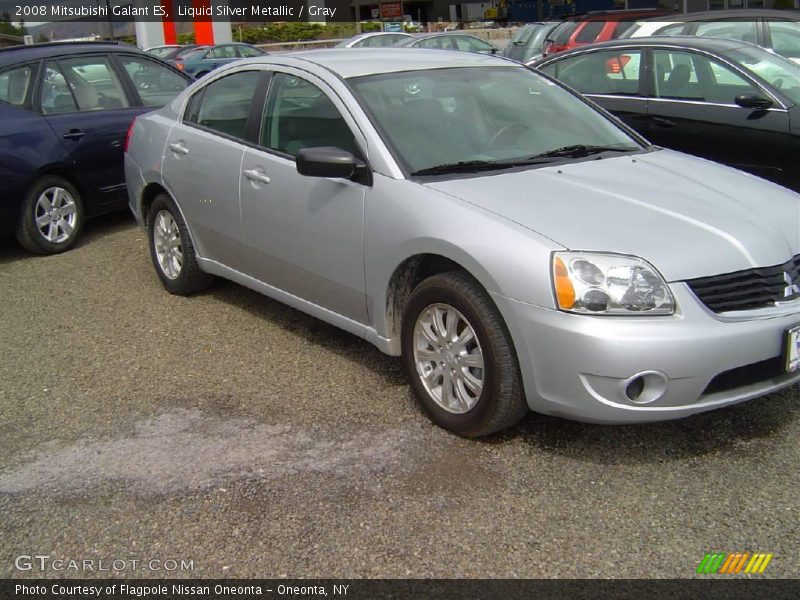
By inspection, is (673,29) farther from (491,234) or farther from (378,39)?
(378,39)

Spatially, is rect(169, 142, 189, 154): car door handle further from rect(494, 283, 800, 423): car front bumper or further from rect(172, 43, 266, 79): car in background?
rect(172, 43, 266, 79): car in background

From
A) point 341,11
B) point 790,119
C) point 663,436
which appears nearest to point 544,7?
point 341,11

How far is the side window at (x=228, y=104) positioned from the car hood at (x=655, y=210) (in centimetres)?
167

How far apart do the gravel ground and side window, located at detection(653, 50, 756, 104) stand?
377cm

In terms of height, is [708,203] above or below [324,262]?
above

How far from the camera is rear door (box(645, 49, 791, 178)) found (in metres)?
6.96

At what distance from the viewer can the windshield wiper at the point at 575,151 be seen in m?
4.52

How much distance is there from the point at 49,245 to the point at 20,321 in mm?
1817

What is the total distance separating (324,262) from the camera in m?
4.52

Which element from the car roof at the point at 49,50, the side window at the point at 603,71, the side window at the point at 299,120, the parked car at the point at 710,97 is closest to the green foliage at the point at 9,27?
the car roof at the point at 49,50

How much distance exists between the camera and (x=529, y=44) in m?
16.2

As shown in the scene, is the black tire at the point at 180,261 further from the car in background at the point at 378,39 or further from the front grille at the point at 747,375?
the car in background at the point at 378,39

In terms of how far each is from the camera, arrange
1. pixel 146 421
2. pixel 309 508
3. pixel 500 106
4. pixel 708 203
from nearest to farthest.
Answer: pixel 309 508, pixel 708 203, pixel 146 421, pixel 500 106

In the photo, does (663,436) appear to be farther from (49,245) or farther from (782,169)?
(49,245)
